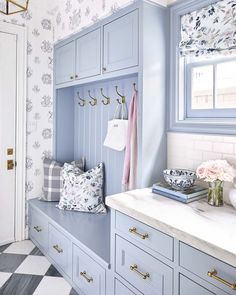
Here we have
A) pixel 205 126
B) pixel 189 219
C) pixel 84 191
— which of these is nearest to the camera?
pixel 189 219

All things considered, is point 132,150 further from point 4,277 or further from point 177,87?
point 4,277

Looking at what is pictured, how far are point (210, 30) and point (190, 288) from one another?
1.50 meters

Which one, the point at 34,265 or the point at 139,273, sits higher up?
the point at 139,273

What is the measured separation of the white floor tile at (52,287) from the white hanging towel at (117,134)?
1.16m

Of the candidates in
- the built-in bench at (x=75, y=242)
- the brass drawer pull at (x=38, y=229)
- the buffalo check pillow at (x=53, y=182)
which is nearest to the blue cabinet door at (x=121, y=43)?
the buffalo check pillow at (x=53, y=182)

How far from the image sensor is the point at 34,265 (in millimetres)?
2447

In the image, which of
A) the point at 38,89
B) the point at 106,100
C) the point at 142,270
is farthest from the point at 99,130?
the point at 142,270

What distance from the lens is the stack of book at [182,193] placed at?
1.63 m

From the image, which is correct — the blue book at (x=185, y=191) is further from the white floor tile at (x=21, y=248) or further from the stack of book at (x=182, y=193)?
the white floor tile at (x=21, y=248)

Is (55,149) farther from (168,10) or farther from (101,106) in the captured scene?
(168,10)

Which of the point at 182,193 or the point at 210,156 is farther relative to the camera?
the point at 210,156

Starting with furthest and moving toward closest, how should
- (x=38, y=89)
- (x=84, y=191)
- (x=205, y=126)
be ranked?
(x=38, y=89) < (x=84, y=191) < (x=205, y=126)

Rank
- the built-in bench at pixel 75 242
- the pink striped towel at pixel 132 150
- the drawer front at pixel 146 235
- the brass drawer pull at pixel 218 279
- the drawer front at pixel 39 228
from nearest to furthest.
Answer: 1. the brass drawer pull at pixel 218 279
2. the drawer front at pixel 146 235
3. the built-in bench at pixel 75 242
4. the pink striped towel at pixel 132 150
5. the drawer front at pixel 39 228

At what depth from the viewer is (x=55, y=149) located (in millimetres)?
3043
